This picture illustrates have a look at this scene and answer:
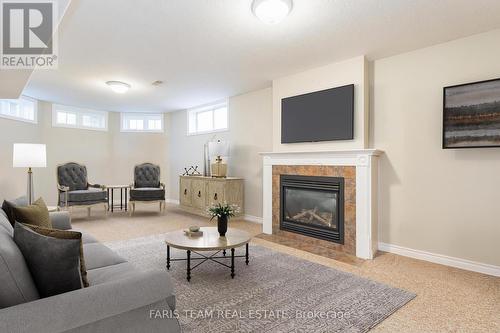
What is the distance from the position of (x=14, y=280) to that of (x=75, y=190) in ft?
18.2

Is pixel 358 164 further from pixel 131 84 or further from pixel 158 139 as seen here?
pixel 158 139

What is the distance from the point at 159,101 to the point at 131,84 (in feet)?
4.71

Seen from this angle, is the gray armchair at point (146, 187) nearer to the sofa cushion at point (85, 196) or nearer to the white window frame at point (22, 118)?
the sofa cushion at point (85, 196)

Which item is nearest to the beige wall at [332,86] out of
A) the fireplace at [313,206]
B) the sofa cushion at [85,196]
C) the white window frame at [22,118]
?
the fireplace at [313,206]

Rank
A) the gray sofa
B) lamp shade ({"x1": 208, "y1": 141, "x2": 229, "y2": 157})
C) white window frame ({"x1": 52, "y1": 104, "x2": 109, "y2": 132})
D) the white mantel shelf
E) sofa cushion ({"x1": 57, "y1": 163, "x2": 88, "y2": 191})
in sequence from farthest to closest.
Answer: white window frame ({"x1": 52, "y1": 104, "x2": 109, "y2": 132}) < sofa cushion ({"x1": 57, "y1": 163, "x2": 88, "y2": 191}) < lamp shade ({"x1": 208, "y1": 141, "x2": 229, "y2": 157}) < the white mantel shelf < the gray sofa

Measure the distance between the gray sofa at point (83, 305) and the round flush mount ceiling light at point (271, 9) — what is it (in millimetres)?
2158

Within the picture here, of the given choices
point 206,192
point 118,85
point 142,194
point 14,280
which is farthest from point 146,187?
point 14,280

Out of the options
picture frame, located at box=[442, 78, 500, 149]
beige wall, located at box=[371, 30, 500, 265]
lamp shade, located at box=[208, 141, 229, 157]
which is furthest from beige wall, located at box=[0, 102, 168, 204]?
picture frame, located at box=[442, 78, 500, 149]

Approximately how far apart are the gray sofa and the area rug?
76cm

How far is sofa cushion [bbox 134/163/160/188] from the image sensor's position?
657 centimetres

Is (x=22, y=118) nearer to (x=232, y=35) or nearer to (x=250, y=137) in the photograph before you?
(x=250, y=137)

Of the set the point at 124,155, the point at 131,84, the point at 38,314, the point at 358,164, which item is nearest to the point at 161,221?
the point at 131,84

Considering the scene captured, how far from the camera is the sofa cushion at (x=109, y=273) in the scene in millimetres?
1618

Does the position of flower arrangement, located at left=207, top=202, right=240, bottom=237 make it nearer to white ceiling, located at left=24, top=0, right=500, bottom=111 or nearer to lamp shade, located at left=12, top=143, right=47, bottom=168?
white ceiling, located at left=24, top=0, right=500, bottom=111
